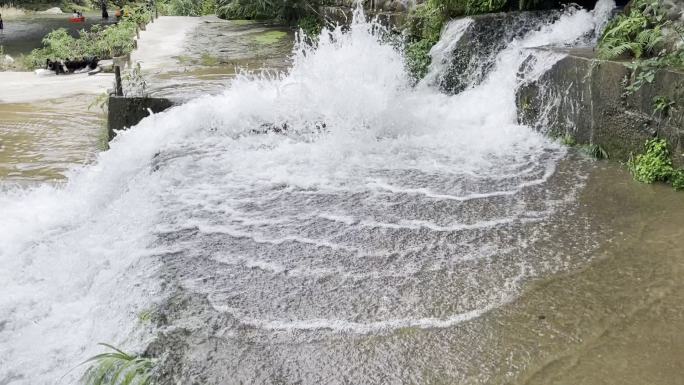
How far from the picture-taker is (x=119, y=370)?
2801 millimetres

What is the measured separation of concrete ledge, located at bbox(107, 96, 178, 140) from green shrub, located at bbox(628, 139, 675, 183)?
6604mm

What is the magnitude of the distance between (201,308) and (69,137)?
26.1ft

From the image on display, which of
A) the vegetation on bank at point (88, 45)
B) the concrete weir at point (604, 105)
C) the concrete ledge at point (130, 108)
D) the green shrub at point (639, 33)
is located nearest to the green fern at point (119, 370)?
the concrete weir at point (604, 105)

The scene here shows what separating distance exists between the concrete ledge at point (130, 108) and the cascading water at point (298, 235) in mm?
700

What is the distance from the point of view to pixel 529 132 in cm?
700

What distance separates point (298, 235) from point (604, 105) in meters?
3.86

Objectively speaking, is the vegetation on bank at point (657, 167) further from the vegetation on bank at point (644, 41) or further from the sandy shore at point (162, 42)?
the sandy shore at point (162, 42)

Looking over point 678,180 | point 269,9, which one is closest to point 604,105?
point 678,180

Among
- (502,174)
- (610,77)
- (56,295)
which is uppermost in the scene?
(610,77)

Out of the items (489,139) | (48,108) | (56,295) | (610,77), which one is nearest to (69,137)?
(48,108)

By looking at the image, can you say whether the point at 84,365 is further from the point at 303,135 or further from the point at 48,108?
the point at 48,108

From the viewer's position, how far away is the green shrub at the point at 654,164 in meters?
5.30

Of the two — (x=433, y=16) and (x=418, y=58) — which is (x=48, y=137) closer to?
(x=418, y=58)

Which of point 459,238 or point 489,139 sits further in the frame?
point 489,139
